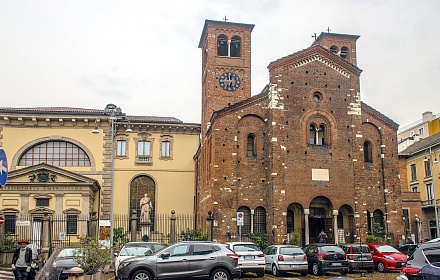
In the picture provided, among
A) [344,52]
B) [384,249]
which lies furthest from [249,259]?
[344,52]

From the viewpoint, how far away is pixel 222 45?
42.5 metres

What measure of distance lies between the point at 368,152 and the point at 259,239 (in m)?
11.0

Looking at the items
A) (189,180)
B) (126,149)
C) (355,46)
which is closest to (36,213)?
(126,149)

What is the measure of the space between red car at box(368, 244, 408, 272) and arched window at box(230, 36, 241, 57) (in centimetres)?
2237

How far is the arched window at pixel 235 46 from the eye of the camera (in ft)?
139

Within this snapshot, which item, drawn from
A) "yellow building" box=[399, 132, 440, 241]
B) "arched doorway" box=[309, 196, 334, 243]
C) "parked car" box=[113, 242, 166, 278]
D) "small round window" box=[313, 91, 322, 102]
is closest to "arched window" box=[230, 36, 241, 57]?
"small round window" box=[313, 91, 322, 102]

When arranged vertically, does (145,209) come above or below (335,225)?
Answer: above

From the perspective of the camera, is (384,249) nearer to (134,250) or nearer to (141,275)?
(134,250)

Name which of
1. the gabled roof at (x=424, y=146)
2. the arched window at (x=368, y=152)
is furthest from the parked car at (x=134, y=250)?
the gabled roof at (x=424, y=146)

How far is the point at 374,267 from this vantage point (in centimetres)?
2502

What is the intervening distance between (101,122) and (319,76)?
1915 cm

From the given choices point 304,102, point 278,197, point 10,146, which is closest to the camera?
point 278,197

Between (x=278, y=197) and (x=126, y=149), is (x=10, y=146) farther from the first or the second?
(x=278, y=197)

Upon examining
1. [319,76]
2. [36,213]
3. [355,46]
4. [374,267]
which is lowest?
[374,267]
